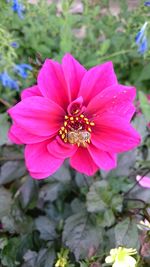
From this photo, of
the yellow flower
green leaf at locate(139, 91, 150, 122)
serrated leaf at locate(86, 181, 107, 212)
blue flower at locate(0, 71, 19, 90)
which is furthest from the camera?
blue flower at locate(0, 71, 19, 90)

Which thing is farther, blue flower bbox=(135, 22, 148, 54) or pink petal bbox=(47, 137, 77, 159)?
blue flower bbox=(135, 22, 148, 54)

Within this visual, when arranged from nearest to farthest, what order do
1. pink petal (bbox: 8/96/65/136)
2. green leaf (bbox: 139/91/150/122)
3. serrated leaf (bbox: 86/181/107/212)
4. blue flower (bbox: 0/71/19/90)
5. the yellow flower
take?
pink petal (bbox: 8/96/65/136)
the yellow flower
serrated leaf (bbox: 86/181/107/212)
green leaf (bbox: 139/91/150/122)
blue flower (bbox: 0/71/19/90)

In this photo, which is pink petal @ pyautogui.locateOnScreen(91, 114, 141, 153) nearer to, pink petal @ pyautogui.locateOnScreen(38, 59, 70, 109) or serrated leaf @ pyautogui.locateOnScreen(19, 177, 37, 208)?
pink petal @ pyautogui.locateOnScreen(38, 59, 70, 109)

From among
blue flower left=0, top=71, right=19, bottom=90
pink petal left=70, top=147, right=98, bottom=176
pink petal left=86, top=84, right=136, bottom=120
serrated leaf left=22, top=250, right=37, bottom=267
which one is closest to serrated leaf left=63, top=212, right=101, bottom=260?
serrated leaf left=22, top=250, right=37, bottom=267

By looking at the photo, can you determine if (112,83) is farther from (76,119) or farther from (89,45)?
(89,45)

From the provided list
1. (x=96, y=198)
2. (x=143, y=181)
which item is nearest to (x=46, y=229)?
(x=96, y=198)

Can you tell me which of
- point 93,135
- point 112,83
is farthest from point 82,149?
point 112,83

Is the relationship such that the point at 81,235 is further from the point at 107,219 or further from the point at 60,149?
the point at 60,149
